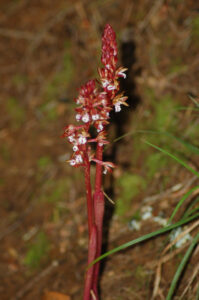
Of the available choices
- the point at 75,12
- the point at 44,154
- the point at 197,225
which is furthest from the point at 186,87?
the point at 75,12

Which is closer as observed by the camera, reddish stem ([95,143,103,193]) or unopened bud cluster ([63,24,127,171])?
unopened bud cluster ([63,24,127,171])

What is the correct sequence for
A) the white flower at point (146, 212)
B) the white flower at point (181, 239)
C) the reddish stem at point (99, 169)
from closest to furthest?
the reddish stem at point (99, 169) < the white flower at point (181, 239) < the white flower at point (146, 212)

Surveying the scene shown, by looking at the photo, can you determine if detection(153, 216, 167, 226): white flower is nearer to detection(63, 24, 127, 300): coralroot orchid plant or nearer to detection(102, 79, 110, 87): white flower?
detection(63, 24, 127, 300): coralroot orchid plant

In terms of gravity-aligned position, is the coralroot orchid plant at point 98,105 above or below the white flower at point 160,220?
above

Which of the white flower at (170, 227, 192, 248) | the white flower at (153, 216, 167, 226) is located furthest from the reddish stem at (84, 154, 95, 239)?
the white flower at (153, 216, 167, 226)

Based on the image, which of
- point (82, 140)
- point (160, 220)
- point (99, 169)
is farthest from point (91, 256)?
point (160, 220)

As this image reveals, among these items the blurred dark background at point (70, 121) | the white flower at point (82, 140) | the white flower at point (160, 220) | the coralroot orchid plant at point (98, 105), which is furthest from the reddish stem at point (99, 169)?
the white flower at point (160, 220)

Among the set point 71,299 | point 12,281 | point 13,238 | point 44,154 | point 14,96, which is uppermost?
point 14,96

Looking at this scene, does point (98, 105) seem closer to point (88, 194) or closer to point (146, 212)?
→ point (88, 194)

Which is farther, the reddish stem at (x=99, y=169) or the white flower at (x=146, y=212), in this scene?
the white flower at (x=146, y=212)

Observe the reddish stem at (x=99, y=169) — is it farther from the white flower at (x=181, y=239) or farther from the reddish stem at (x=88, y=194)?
the white flower at (x=181, y=239)

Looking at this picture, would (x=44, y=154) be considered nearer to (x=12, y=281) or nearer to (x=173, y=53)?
(x=12, y=281)
